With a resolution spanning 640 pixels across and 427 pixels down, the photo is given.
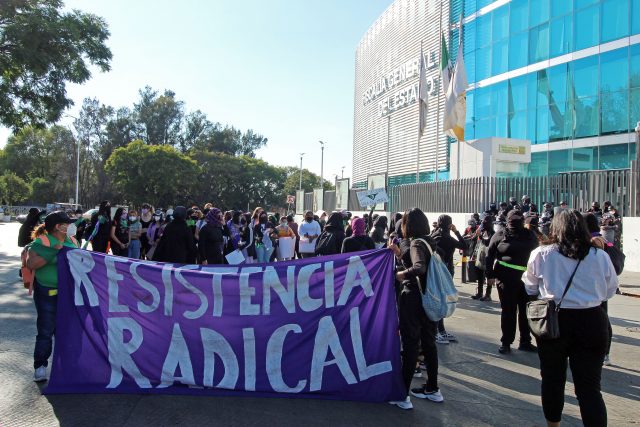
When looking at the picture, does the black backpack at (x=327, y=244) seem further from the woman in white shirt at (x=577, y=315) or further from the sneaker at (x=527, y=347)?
the woman in white shirt at (x=577, y=315)

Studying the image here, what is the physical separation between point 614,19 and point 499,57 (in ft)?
25.5

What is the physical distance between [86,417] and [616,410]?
4.65 m

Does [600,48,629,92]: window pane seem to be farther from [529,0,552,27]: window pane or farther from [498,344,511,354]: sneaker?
[498,344,511,354]: sneaker

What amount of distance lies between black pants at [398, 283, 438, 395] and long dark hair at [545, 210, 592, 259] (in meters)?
1.35

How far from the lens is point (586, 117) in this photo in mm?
25766

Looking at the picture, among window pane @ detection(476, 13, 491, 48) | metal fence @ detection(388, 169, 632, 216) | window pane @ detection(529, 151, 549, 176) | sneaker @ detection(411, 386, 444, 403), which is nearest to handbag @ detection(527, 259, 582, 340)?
sneaker @ detection(411, 386, 444, 403)

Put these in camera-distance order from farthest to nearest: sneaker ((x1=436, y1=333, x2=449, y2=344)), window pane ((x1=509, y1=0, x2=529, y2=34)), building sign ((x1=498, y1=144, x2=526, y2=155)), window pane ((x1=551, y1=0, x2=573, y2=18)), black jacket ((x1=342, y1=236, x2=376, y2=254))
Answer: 1. window pane ((x1=509, y1=0, x2=529, y2=34))
2. window pane ((x1=551, y1=0, x2=573, y2=18))
3. building sign ((x1=498, y1=144, x2=526, y2=155))
4. sneaker ((x1=436, y1=333, x2=449, y2=344))
5. black jacket ((x1=342, y1=236, x2=376, y2=254))

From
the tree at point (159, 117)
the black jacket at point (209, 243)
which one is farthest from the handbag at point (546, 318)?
the tree at point (159, 117)

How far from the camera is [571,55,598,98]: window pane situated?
2520 centimetres

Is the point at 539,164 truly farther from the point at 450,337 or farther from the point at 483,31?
the point at 450,337

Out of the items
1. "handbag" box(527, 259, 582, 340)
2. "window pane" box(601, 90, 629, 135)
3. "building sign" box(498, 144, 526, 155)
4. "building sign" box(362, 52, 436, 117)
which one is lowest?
"handbag" box(527, 259, 582, 340)

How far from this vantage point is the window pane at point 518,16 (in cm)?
2895

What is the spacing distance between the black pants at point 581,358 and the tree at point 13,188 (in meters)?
82.3

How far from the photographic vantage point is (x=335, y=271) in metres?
4.69
